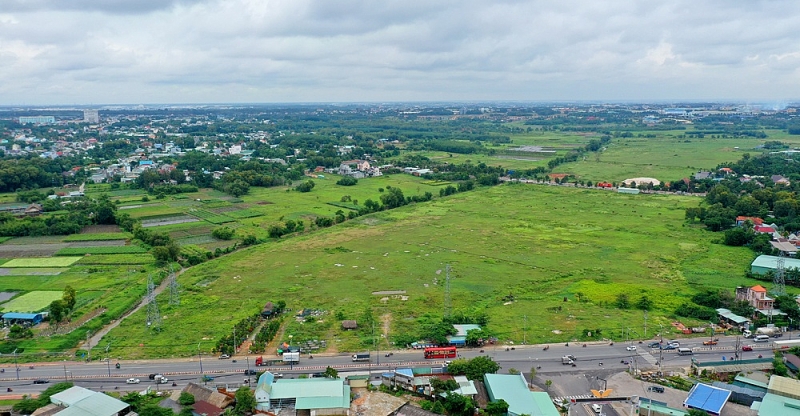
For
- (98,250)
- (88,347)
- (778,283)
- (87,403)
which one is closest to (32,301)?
(88,347)

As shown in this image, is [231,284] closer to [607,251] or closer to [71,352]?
[71,352]

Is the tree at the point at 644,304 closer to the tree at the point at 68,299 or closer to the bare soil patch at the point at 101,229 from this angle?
the tree at the point at 68,299

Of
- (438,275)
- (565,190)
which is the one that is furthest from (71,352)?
(565,190)

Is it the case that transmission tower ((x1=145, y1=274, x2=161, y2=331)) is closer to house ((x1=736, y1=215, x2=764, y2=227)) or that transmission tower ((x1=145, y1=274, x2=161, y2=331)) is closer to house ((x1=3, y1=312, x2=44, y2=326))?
house ((x1=3, y1=312, x2=44, y2=326))

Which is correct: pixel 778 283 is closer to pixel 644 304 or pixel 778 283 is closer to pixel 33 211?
pixel 644 304

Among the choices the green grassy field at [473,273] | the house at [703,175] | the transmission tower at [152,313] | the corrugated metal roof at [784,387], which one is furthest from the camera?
the house at [703,175]

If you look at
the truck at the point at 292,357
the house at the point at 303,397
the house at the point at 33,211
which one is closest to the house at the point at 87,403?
the house at the point at 303,397
